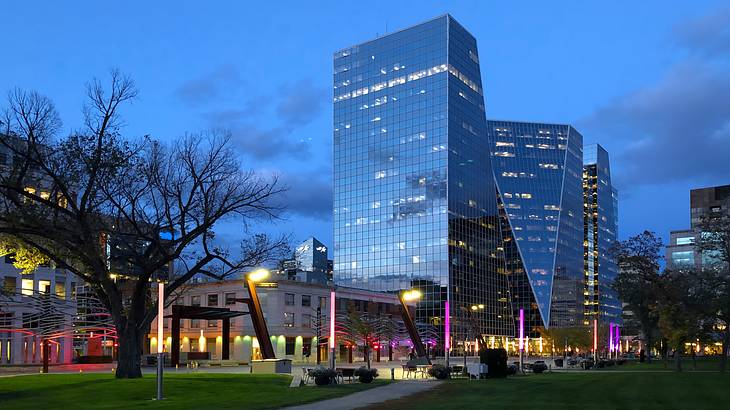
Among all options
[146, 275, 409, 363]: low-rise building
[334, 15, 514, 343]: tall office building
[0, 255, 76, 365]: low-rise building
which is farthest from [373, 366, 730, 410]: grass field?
[334, 15, 514, 343]: tall office building

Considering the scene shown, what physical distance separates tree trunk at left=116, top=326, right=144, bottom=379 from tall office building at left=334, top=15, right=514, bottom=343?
125 meters

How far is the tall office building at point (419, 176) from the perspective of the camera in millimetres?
173000

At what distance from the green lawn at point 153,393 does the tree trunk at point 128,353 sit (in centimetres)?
145

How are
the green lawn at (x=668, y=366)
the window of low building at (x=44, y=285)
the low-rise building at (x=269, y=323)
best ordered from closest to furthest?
the green lawn at (x=668, y=366) < the window of low building at (x=44, y=285) < the low-rise building at (x=269, y=323)

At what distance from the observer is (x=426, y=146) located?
174m

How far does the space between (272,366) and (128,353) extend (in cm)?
1492

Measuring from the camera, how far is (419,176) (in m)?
176

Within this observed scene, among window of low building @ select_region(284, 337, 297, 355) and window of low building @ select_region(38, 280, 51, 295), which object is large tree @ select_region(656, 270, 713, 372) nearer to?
window of low building @ select_region(284, 337, 297, 355)

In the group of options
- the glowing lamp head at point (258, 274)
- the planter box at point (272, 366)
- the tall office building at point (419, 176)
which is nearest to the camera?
the glowing lamp head at point (258, 274)

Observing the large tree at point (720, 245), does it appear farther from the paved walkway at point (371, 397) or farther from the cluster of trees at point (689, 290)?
the paved walkway at point (371, 397)

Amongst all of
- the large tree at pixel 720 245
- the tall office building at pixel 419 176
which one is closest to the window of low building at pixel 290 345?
the large tree at pixel 720 245

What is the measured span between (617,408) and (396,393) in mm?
11867

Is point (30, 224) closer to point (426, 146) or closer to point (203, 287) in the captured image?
point (203, 287)

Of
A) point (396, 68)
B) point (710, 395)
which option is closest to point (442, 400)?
point (710, 395)
